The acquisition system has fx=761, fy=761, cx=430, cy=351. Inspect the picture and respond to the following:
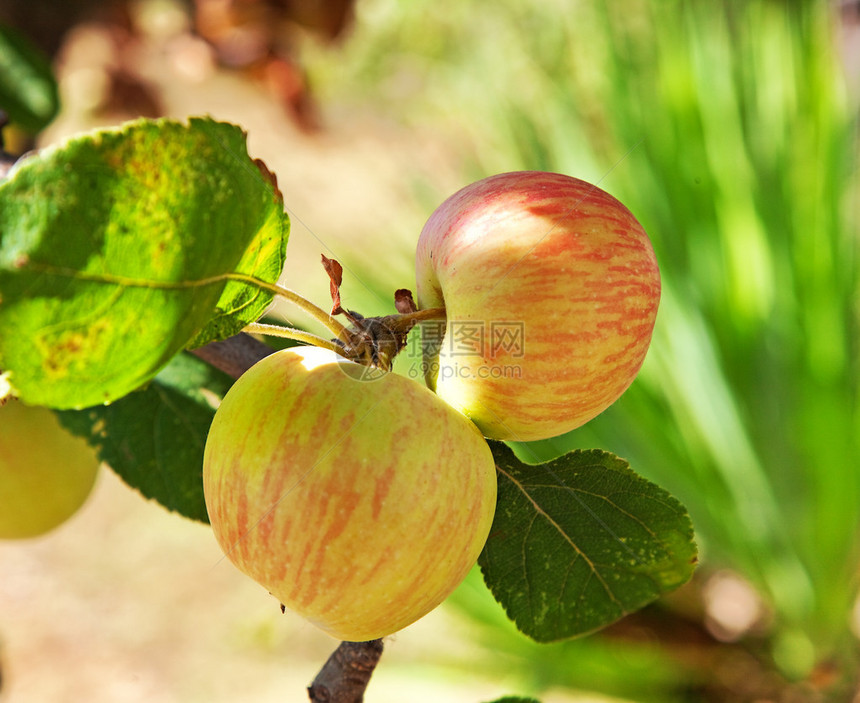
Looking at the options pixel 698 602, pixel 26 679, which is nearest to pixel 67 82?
pixel 26 679

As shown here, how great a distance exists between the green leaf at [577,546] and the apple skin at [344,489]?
0.35ft

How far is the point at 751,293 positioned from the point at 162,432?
1224mm

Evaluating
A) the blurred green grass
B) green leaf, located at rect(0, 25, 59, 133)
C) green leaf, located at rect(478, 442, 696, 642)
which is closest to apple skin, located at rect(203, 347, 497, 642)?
green leaf, located at rect(478, 442, 696, 642)

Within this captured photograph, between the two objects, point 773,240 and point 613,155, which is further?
point 613,155

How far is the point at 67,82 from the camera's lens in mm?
3168

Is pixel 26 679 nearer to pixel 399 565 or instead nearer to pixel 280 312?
pixel 280 312

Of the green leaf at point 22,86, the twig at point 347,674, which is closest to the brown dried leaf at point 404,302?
the twig at point 347,674

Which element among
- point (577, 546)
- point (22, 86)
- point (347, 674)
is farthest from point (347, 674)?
point (22, 86)

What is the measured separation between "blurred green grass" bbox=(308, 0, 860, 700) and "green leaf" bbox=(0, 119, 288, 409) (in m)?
1.09

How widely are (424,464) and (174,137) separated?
0.18 meters

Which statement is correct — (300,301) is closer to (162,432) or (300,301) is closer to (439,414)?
(439,414)

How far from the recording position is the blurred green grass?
142 centimetres

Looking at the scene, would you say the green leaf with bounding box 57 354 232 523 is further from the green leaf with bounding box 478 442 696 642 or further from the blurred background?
the blurred background

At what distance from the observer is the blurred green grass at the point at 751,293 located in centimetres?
142
